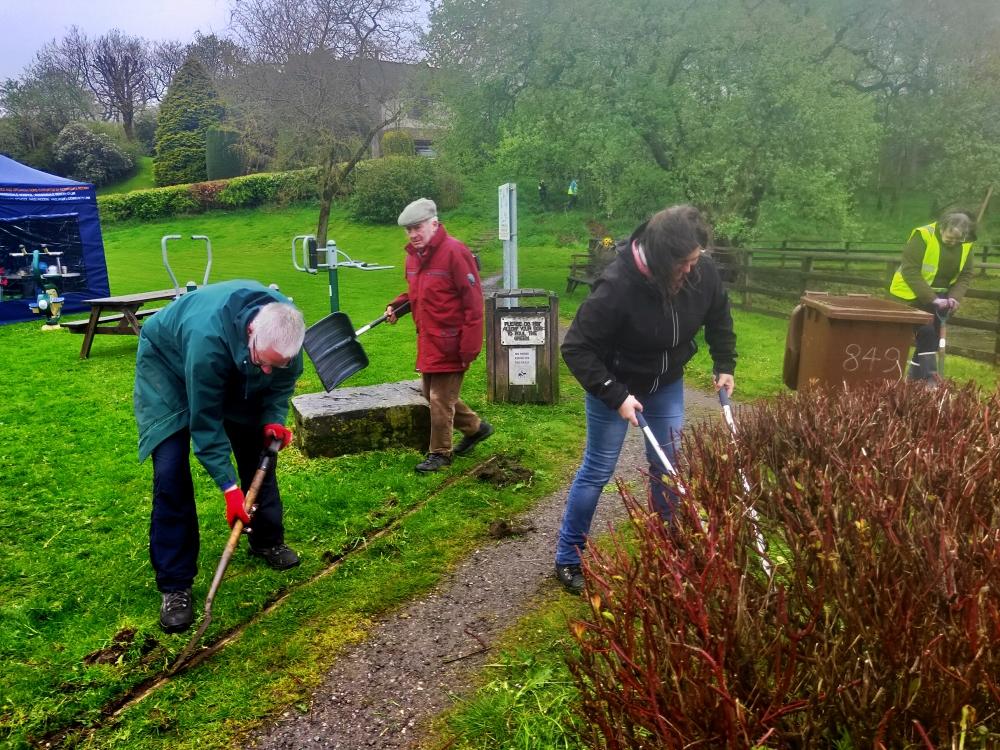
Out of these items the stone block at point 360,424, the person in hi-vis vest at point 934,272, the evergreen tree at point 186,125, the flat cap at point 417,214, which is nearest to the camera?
the flat cap at point 417,214

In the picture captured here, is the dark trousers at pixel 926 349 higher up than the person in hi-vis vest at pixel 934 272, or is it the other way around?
the person in hi-vis vest at pixel 934 272

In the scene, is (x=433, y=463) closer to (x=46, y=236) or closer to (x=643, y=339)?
(x=643, y=339)

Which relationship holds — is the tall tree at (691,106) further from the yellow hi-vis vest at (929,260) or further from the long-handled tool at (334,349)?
the long-handled tool at (334,349)

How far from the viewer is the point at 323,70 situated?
17828mm

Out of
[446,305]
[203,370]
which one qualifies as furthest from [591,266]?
[203,370]

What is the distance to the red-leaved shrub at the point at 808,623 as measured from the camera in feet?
5.17

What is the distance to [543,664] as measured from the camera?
307 centimetres

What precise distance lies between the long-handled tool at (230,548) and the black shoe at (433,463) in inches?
65.2

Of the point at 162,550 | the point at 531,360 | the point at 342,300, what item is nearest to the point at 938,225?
the point at 531,360

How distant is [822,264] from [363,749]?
74.1 feet

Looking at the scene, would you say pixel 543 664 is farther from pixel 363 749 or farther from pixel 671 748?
pixel 671 748

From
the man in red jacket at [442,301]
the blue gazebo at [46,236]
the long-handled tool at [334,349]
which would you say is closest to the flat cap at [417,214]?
the man in red jacket at [442,301]

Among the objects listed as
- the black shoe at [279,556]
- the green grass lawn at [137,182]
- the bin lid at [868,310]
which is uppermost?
the green grass lawn at [137,182]

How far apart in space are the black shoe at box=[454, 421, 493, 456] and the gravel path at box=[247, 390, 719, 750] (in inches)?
57.3
